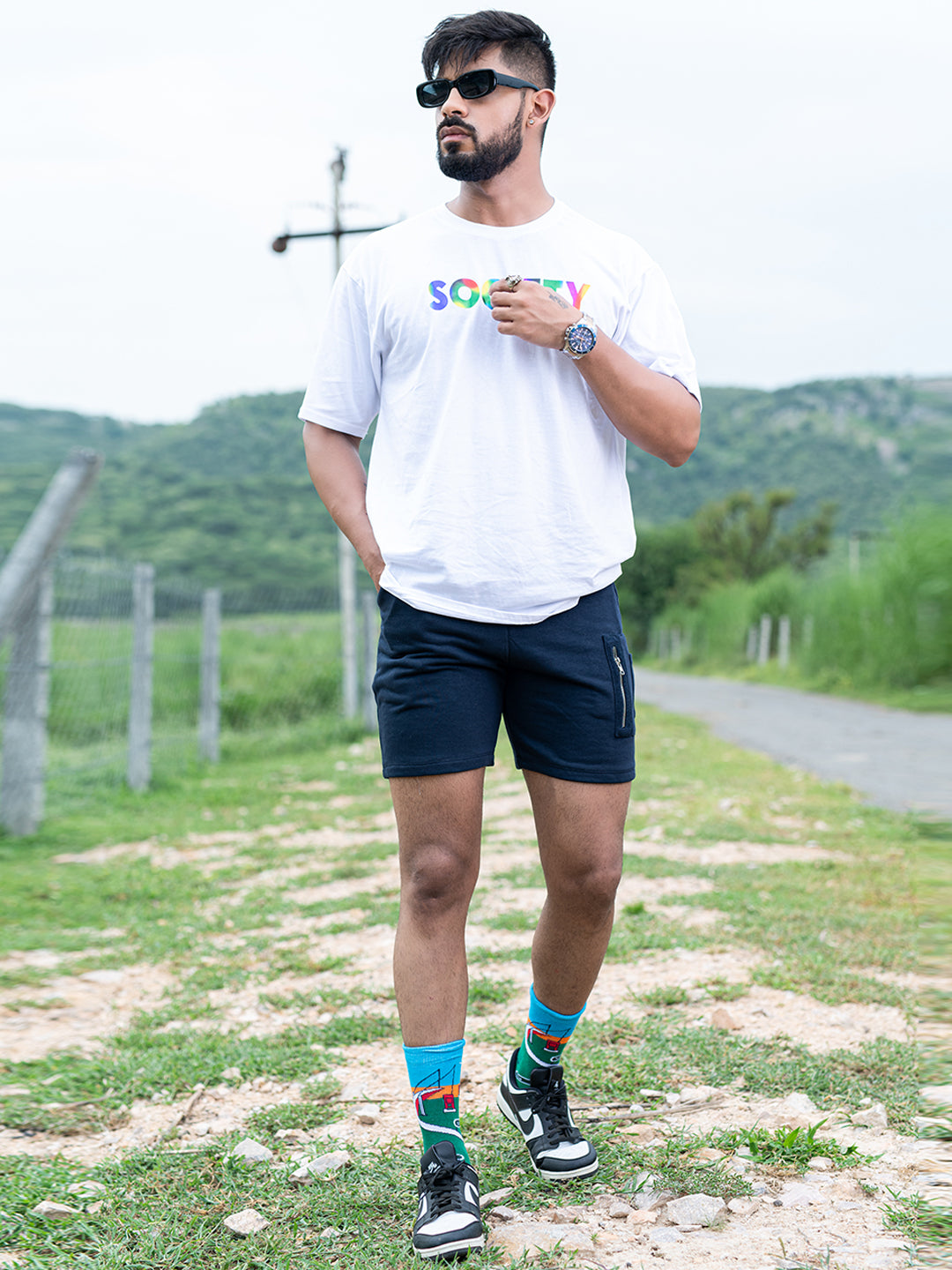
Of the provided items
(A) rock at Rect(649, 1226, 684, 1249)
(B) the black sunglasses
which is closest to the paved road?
(A) rock at Rect(649, 1226, 684, 1249)

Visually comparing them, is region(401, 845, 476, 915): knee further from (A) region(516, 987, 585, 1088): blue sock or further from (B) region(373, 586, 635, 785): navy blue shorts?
(A) region(516, 987, 585, 1088): blue sock

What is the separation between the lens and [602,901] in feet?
7.26

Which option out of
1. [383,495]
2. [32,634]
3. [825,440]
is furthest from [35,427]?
[383,495]

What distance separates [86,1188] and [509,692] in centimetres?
127

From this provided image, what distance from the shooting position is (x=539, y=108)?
7.24ft

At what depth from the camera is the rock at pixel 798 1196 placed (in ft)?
6.54

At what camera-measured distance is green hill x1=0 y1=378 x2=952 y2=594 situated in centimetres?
4194

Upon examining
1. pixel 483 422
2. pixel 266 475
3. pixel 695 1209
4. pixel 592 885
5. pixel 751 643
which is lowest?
pixel 751 643

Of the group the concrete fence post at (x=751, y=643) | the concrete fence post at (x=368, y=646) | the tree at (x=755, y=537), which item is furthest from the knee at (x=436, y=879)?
the tree at (x=755, y=537)

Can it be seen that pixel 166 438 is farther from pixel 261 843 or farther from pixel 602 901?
pixel 602 901

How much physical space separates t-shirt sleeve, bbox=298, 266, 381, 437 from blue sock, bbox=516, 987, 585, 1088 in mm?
1235

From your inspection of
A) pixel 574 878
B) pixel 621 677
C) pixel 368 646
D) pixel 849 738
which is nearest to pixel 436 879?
pixel 574 878

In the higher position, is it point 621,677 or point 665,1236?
point 621,677

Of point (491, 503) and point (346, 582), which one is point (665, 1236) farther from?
point (346, 582)
